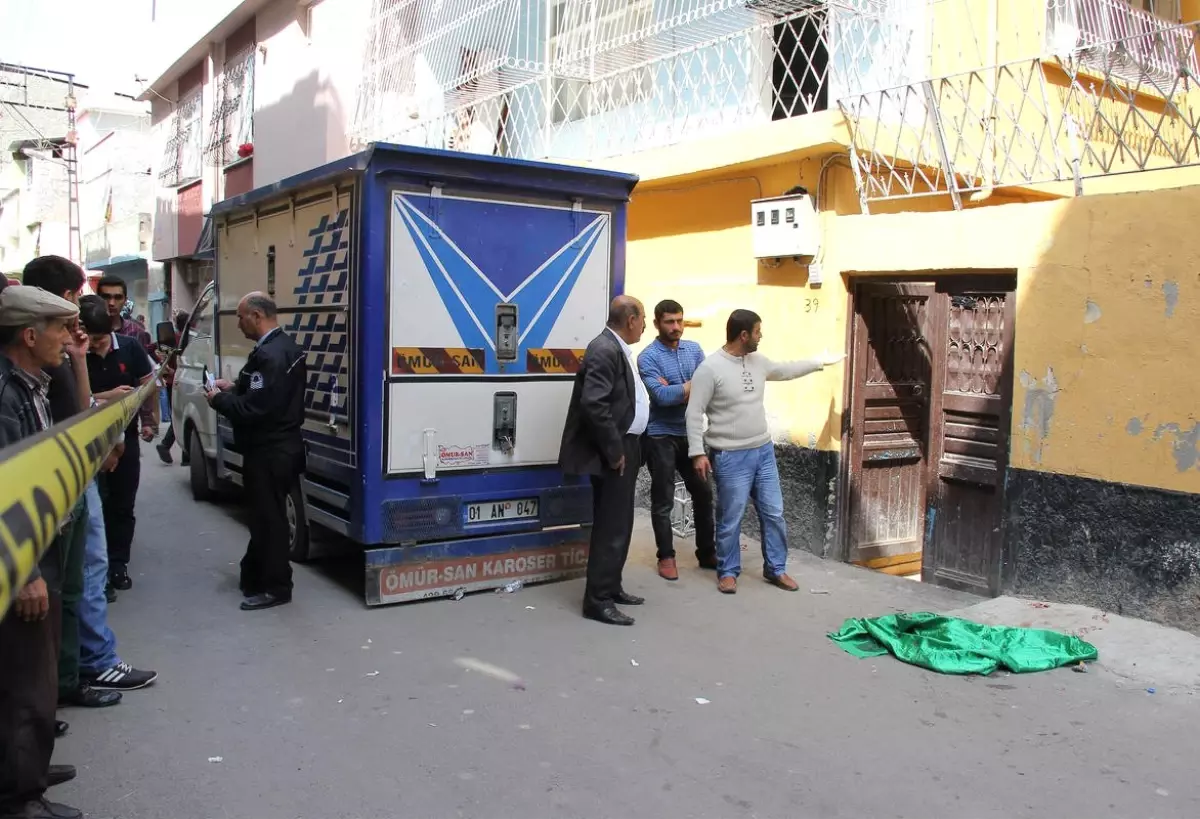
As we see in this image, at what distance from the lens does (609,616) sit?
5.70m

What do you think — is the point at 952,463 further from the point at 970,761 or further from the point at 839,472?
the point at 970,761

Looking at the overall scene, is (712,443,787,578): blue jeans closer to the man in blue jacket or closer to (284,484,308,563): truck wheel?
the man in blue jacket

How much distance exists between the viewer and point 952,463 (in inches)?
265

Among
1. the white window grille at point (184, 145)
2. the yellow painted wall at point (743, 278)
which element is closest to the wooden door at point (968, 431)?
the yellow painted wall at point (743, 278)

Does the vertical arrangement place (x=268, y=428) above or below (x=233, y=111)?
below

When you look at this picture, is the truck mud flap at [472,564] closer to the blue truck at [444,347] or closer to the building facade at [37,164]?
the blue truck at [444,347]

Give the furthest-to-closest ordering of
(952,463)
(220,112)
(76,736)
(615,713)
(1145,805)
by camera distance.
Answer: (220,112) < (952,463) < (615,713) < (76,736) < (1145,805)

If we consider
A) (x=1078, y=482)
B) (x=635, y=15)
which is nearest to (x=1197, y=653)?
(x=1078, y=482)

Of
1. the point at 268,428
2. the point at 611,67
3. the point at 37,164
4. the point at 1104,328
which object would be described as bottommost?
the point at 268,428

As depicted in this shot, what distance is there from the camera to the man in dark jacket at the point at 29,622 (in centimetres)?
305

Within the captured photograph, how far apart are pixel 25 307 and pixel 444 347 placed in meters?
2.74

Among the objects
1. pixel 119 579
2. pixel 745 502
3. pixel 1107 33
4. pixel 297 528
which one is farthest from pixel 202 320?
pixel 1107 33

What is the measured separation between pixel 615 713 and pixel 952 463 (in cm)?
343

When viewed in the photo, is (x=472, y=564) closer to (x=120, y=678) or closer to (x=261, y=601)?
(x=261, y=601)
